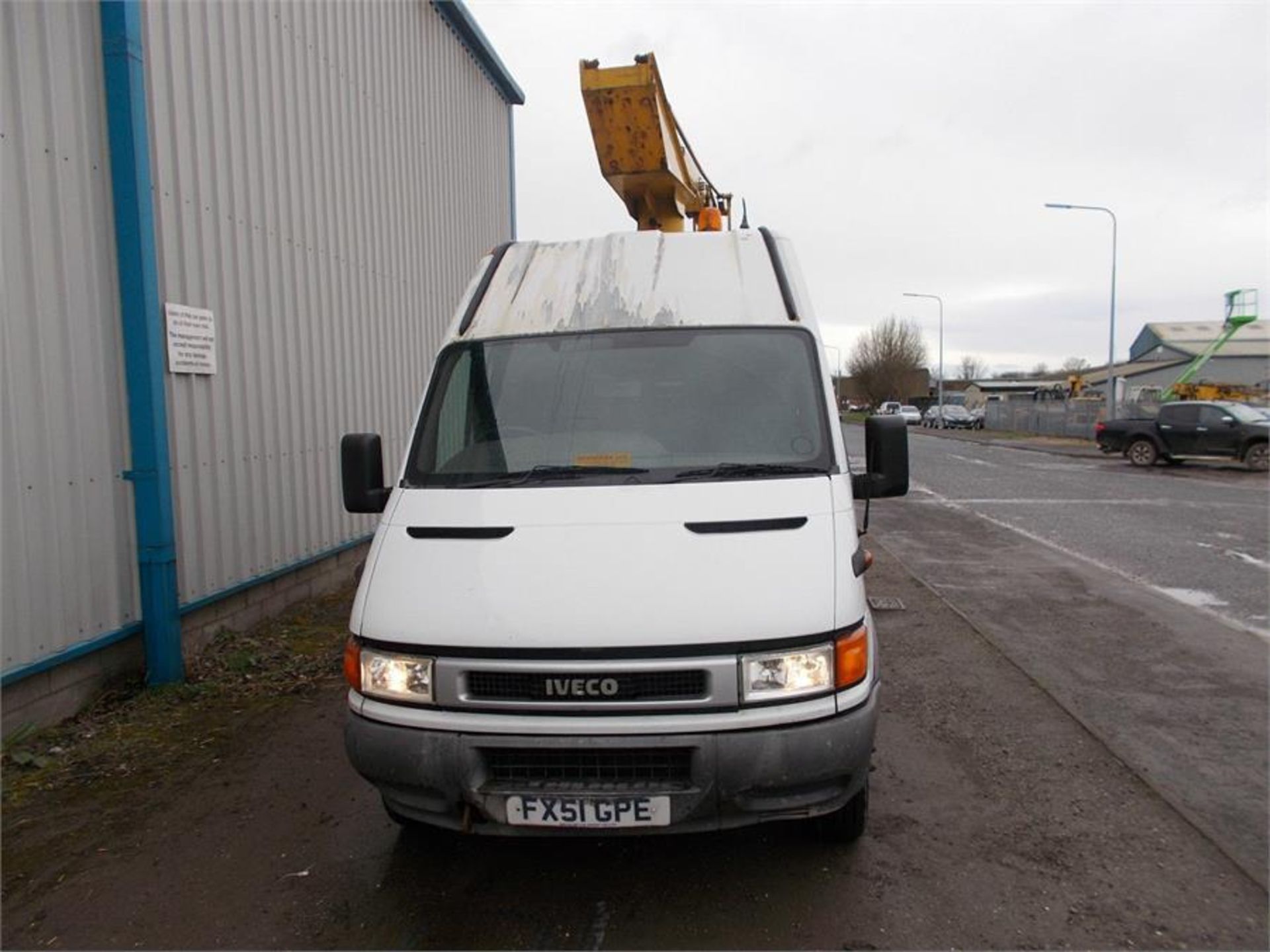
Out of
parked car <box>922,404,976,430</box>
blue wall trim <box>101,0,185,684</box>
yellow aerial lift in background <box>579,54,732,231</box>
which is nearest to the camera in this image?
blue wall trim <box>101,0,185,684</box>

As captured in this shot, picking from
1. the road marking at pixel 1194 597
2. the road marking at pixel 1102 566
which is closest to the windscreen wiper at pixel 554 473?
the road marking at pixel 1102 566

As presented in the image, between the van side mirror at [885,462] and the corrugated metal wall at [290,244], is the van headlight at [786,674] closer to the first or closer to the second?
the van side mirror at [885,462]

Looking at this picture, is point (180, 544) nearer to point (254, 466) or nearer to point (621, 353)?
point (254, 466)

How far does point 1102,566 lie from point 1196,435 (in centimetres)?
1494

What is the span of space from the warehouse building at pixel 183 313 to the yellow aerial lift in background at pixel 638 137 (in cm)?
263

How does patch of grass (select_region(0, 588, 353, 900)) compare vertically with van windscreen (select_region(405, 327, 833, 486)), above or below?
below

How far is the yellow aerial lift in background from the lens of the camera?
691 cm

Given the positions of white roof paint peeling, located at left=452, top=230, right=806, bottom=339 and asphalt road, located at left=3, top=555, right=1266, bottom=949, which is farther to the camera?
white roof paint peeling, located at left=452, top=230, right=806, bottom=339

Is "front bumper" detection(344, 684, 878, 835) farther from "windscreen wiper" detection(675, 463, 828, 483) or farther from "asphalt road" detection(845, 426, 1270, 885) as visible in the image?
"asphalt road" detection(845, 426, 1270, 885)

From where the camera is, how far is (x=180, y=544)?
5.64 m

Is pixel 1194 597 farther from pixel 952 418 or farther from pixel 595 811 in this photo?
pixel 952 418

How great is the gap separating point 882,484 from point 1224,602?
5.63 m

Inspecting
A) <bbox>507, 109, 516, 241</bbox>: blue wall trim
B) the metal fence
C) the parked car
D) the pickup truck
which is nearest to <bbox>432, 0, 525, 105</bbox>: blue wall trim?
<bbox>507, 109, 516, 241</bbox>: blue wall trim

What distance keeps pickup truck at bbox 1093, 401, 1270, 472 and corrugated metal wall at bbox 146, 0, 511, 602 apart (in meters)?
19.4
